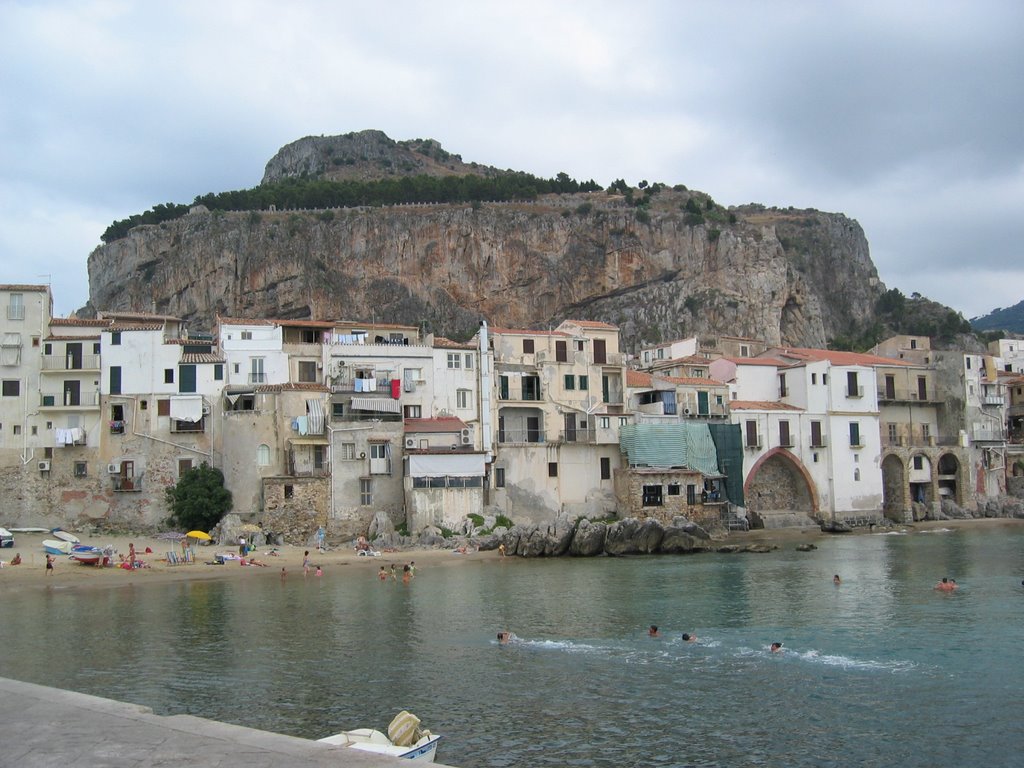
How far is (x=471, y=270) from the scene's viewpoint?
135000 millimetres

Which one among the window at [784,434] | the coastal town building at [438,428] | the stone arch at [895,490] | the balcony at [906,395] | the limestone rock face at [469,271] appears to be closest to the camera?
the coastal town building at [438,428]

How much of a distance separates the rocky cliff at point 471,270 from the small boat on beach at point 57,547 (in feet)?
273

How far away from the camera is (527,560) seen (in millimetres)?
49812

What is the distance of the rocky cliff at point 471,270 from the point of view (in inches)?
5094

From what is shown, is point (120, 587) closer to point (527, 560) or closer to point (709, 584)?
point (527, 560)

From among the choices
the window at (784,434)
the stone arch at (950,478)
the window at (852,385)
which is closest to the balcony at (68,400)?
the window at (784,434)

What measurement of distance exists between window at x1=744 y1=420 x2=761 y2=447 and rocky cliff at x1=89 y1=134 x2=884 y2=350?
64.8 m

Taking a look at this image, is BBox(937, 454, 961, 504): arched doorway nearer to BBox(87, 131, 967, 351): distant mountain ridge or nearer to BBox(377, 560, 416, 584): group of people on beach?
BBox(377, 560, 416, 584): group of people on beach

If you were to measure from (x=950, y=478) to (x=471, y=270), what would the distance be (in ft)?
254

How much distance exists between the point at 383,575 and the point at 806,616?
18530 mm

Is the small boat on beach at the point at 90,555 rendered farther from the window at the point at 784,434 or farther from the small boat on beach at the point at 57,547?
the window at the point at 784,434

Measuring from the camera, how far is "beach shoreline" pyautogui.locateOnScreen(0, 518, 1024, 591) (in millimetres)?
41344

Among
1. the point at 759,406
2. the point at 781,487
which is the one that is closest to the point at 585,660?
the point at 759,406

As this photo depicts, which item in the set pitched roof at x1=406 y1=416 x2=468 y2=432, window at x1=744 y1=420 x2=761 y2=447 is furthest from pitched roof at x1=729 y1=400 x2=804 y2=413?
pitched roof at x1=406 y1=416 x2=468 y2=432
